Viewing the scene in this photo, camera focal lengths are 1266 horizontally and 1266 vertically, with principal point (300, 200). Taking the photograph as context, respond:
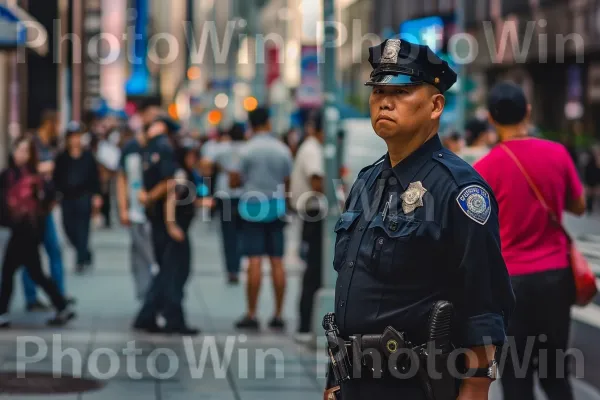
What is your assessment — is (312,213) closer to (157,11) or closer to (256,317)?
(256,317)

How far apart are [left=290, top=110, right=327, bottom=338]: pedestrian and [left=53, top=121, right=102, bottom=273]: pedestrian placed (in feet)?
15.5

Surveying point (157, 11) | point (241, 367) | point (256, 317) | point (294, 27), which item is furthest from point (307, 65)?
point (157, 11)

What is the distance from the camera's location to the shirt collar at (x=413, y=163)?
399cm

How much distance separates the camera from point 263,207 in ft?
37.9

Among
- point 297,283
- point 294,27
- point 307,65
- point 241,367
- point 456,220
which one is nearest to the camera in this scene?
point 456,220

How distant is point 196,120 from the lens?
60500mm

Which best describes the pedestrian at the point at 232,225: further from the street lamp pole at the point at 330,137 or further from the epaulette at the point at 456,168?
the epaulette at the point at 456,168

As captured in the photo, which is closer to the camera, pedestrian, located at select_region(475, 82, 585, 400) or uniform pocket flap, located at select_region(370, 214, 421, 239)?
uniform pocket flap, located at select_region(370, 214, 421, 239)

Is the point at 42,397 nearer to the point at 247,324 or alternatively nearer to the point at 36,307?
the point at 247,324

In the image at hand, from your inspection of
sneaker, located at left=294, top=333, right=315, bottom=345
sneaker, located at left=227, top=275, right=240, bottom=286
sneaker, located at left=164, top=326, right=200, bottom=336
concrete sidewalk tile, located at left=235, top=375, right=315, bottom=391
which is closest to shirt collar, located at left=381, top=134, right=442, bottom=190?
concrete sidewalk tile, located at left=235, top=375, right=315, bottom=391

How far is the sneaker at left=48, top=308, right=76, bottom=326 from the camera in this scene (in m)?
11.2

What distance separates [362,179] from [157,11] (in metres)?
142

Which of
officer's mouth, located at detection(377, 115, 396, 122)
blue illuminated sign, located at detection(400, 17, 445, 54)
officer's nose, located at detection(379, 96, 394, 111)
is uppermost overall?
blue illuminated sign, located at detection(400, 17, 445, 54)

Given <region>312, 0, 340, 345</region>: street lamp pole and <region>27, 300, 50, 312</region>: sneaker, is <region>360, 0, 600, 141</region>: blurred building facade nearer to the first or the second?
<region>27, 300, 50, 312</region>: sneaker
